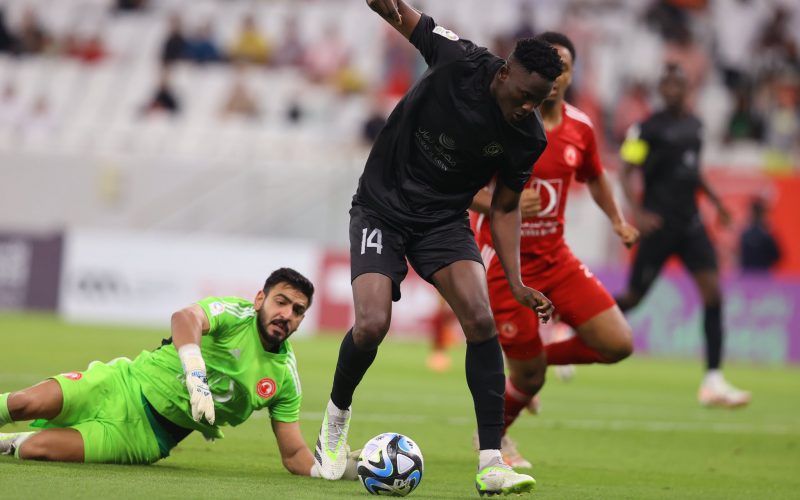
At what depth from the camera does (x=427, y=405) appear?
12.1 metres

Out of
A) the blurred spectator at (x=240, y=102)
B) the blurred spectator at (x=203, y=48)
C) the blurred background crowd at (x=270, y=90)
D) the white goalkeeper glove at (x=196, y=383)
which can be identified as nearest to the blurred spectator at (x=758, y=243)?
the blurred background crowd at (x=270, y=90)

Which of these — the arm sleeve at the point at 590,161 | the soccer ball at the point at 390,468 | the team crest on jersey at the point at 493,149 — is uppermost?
the arm sleeve at the point at 590,161

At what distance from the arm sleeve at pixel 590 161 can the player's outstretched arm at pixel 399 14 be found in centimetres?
212

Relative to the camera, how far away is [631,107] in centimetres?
2342

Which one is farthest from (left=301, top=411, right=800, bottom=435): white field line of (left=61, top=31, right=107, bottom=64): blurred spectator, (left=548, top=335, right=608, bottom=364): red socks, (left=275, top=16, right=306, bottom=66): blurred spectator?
(left=61, top=31, right=107, bottom=64): blurred spectator

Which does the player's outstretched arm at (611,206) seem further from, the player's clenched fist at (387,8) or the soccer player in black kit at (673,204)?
the soccer player in black kit at (673,204)

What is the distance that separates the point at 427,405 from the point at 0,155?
1353 centimetres

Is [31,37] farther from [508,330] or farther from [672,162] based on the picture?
[508,330]

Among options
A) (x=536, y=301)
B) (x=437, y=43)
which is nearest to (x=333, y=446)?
(x=536, y=301)

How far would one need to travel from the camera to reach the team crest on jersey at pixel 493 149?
22.3 ft

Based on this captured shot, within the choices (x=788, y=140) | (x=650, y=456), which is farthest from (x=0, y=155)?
(x=650, y=456)

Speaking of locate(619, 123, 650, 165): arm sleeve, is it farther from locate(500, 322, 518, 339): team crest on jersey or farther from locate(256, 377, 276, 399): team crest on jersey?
locate(256, 377, 276, 399): team crest on jersey

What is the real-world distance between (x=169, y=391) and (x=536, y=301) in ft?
6.42

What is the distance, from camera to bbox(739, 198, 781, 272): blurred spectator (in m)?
19.9
